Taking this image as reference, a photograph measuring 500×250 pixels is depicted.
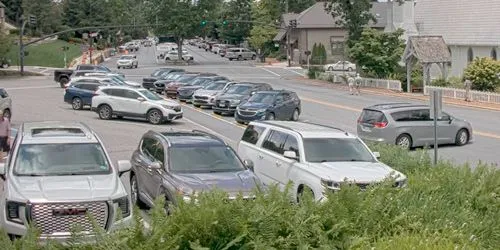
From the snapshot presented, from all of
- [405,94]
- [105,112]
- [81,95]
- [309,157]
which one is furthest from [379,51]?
[309,157]

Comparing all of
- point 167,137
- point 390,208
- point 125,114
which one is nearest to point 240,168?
point 167,137

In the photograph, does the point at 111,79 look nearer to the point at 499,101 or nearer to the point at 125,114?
the point at 125,114

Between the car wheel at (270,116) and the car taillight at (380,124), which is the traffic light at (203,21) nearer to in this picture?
the car wheel at (270,116)

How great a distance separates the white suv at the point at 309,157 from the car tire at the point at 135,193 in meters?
2.67

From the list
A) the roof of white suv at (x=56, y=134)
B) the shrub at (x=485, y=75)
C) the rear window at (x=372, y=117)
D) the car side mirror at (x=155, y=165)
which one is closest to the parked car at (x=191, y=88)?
Result: the shrub at (x=485, y=75)

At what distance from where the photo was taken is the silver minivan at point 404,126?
26312 mm

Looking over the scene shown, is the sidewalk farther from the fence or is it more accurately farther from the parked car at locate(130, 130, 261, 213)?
the parked car at locate(130, 130, 261, 213)

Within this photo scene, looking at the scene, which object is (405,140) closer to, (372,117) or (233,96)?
(372,117)

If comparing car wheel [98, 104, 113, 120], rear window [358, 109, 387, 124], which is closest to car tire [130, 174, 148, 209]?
rear window [358, 109, 387, 124]

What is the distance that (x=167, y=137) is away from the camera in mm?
15414

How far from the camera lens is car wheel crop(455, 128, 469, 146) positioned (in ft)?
91.5

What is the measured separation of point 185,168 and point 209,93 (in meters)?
29.3

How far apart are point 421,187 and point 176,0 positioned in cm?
9409

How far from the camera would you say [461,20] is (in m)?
60.8
